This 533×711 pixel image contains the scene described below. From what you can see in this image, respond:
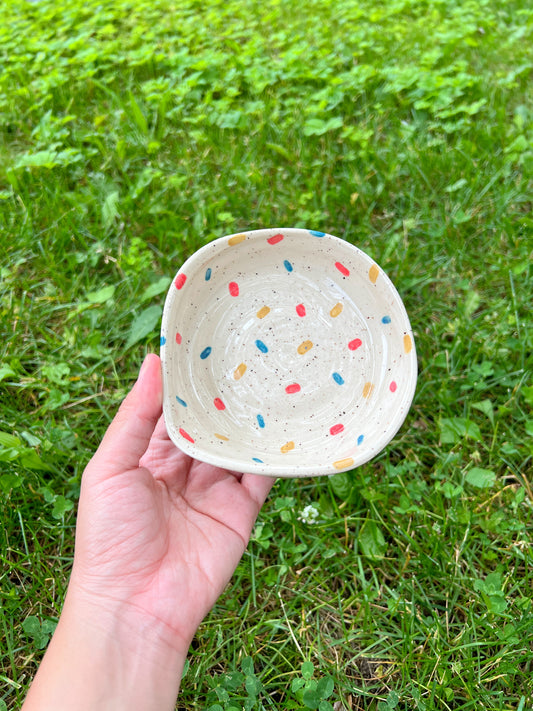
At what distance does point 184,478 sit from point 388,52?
136 inches

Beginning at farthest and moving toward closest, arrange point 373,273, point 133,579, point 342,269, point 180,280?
1. point 342,269
2. point 373,273
3. point 180,280
4. point 133,579

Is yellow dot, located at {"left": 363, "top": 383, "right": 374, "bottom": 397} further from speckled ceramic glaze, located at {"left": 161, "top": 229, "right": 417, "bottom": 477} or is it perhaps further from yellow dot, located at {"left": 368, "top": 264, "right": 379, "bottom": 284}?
yellow dot, located at {"left": 368, "top": 264, "right": 379, "bottom": 284}

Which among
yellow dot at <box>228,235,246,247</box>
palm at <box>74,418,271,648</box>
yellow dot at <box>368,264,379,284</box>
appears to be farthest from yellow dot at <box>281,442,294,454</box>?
A: yellow dot at <box>228,235,246,247</box>

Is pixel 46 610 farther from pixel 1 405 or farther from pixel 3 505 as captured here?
pixel 1 405

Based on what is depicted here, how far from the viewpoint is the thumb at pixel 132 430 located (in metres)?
1.67

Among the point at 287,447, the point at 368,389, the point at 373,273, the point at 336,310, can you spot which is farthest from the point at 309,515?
the point at 373,273

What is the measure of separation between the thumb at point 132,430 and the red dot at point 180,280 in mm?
341

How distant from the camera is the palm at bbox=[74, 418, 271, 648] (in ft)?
5.29

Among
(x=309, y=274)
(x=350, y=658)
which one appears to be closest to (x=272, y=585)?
(x=350, y=658)

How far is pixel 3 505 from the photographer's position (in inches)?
82.0

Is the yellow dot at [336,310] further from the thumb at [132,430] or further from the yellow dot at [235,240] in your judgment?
the thumb at [132,430]

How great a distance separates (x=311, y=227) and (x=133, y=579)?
1963 mm

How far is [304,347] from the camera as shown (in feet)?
7.25

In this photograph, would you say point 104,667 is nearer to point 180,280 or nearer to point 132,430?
point 132,430
